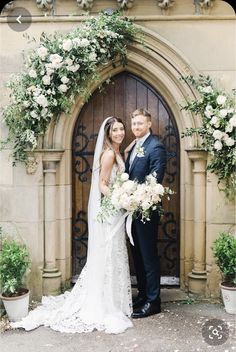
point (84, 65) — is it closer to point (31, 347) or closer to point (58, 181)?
point (58, 181)

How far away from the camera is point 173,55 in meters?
4.51

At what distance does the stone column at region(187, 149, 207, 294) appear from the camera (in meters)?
4.57

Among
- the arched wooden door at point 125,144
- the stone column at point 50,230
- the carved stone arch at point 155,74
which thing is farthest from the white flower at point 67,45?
the stone column at point 50,230

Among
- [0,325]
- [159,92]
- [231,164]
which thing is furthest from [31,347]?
[159,92]

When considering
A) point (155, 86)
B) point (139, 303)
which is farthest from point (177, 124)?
point (139, 303)

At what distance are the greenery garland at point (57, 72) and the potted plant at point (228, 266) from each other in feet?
6.46

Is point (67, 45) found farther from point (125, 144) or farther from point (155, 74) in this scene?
point (125, 144)

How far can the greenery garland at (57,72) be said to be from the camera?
14.3 ft

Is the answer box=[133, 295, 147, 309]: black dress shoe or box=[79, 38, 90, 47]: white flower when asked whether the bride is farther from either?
box=[79, 38, 90, 47]: white flower

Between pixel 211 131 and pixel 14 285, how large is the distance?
2317 millimetres

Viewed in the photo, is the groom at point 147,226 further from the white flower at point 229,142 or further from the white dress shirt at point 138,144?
the white flower at point 229,142

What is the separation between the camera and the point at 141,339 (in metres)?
3.76

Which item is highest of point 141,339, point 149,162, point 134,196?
point 149,162

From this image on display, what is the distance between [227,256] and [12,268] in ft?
6.44
